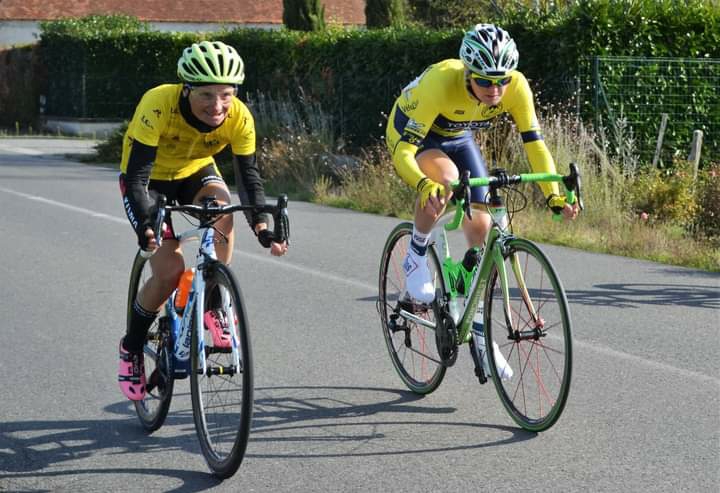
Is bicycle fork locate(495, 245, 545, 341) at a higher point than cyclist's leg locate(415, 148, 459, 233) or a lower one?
lower

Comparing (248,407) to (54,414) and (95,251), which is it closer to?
(54,414)

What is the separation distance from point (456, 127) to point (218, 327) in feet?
6.68

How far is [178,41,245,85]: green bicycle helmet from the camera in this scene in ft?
18.0

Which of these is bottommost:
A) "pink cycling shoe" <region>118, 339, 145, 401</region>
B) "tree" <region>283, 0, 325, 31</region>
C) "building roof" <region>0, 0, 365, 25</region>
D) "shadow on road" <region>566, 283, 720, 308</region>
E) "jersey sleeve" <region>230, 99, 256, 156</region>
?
"shadow on road" <region>566, 283, 720, 308</region>

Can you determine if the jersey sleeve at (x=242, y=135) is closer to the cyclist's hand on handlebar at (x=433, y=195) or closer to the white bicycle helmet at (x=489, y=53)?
the cyclist's hand on handlebar at (x=433, y=195)

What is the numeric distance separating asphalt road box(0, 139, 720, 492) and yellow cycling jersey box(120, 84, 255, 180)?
1.27 m

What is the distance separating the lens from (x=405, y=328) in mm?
7043

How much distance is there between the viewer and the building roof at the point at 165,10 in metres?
54.2

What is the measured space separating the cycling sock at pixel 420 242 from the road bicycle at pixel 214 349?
137 centimetres

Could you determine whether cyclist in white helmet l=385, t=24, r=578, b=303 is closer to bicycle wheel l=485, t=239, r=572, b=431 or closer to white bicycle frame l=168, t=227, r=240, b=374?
bicycle wheel l=485, t=239, r=572, b=431

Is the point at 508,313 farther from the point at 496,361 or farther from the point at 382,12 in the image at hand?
the point at 382,12

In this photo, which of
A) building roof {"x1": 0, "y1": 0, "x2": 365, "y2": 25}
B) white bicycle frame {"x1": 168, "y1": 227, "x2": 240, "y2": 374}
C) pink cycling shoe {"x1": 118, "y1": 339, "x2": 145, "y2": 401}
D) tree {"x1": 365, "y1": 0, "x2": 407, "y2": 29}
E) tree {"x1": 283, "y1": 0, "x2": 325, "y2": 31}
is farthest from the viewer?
building roof {"x1": 0, "y1": 0, "x2": 365, "y2": 25}

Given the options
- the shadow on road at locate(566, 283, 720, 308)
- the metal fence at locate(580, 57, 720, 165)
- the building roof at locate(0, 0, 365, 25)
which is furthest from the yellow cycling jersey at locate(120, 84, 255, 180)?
the building roof at locate(0, 0, 365, 25)

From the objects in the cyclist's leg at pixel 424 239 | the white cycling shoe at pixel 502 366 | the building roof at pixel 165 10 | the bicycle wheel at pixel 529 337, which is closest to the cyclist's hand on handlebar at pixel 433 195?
the bicycle wheel at pixel 529 337
